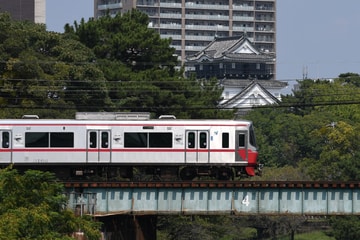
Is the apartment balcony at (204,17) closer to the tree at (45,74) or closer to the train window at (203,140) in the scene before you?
the tree at (45,74)

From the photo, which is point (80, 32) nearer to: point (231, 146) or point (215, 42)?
point (231, 146)

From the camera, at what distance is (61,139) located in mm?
55406

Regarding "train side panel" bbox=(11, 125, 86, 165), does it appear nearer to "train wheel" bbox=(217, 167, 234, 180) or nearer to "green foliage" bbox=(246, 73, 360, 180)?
"train wheel" bbox=(217, 167, 234, 180)

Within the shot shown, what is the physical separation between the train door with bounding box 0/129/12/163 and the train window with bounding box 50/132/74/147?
1.86 m

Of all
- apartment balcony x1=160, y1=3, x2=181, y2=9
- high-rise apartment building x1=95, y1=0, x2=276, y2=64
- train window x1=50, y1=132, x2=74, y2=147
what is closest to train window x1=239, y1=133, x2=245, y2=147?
train window x1=50, y1=132, x2=74, y2=147

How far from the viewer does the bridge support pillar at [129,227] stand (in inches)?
2273

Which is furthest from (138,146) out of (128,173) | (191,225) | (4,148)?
(191,225)

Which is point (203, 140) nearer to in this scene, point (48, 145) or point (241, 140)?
point (241, 140)

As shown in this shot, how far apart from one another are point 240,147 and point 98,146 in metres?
6.17

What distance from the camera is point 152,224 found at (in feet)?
226

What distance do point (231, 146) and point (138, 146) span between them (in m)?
4.05

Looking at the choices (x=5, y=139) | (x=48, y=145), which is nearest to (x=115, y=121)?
(x=48, y=145)

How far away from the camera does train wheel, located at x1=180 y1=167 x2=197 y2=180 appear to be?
185 ft

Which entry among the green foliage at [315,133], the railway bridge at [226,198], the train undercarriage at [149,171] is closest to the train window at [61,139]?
the train undercarriage at [149,171]
